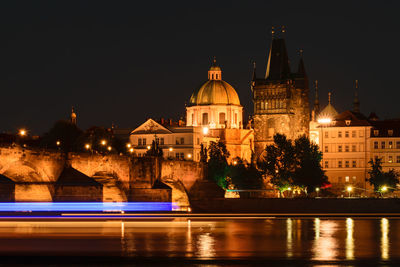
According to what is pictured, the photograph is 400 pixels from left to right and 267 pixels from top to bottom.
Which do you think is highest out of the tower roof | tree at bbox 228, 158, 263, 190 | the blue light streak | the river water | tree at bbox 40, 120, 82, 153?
the tower roof

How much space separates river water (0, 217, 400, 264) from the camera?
47438mm

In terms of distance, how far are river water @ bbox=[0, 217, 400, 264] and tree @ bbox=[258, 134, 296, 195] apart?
5498cm

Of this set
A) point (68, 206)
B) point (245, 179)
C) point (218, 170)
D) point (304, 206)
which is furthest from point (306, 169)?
point (68, 206)

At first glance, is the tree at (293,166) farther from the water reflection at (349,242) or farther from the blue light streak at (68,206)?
the water reflection at (349,242)

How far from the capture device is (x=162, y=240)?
54.4 meters

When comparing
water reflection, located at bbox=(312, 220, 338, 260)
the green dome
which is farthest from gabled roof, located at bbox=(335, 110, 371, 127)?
water reflection, located at bbox=(312, 220, 338, 260)

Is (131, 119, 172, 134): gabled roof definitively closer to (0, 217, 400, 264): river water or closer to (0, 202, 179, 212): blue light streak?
(0, 202, 179, 212): blue light streak

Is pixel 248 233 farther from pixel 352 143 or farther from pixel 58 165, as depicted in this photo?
pixel 352 143

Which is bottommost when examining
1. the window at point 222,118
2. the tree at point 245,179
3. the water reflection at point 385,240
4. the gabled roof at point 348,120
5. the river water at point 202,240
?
the water reflection at point 385,240

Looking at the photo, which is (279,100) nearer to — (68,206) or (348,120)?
(348,120)

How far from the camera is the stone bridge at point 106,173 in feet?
241

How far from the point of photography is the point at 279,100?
566ft

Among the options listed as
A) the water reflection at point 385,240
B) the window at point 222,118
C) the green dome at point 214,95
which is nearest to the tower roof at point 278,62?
the green dome at point 214,95

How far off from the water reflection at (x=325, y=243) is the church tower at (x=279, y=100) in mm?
95541
